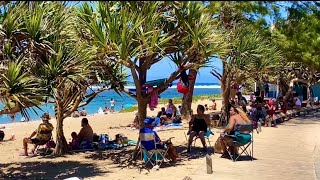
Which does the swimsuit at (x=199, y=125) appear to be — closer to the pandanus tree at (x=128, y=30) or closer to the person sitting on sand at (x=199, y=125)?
the person sitting on sand at (x=199, y=125)

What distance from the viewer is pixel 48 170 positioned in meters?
9.63

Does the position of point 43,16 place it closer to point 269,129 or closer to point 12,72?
point 12,72

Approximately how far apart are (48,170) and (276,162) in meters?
4.55

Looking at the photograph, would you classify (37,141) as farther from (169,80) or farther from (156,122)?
(156,122)

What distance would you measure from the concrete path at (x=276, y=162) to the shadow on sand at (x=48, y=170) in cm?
227

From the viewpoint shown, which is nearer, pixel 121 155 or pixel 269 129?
pixel 121 155

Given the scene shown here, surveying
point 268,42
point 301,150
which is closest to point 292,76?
point 268,42

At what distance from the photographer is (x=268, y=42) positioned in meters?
16.8

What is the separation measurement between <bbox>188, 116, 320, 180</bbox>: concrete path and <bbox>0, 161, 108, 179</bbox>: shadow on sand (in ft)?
7.46

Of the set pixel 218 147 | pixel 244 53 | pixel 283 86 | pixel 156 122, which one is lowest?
pixel 218 147

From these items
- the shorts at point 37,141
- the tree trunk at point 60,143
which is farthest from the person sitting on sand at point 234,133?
the shorts at point 37,141

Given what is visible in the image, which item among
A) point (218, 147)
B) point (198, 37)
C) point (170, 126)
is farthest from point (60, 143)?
point (170, 126)

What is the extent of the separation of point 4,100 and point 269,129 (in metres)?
10.3

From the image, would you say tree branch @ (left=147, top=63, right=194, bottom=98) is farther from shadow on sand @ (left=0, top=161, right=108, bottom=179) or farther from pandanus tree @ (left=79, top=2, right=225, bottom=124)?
shadow on sand @ (left=0, top=161, right=108, bottom=179)
